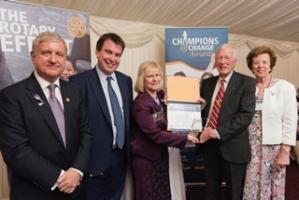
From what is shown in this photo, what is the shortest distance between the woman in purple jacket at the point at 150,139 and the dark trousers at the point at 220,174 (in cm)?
20

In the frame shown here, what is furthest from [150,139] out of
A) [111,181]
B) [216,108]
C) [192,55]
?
[192,55]

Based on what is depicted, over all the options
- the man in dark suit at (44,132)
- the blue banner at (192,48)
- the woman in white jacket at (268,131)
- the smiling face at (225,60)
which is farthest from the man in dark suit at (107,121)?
the blue banner at (192,48)

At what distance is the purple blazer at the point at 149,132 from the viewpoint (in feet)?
6.68

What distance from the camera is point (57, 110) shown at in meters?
1.54

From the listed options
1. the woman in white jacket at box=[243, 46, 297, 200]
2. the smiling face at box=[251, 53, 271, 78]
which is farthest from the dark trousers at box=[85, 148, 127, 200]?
the smiling face at box=[251, 53, 271, 78]

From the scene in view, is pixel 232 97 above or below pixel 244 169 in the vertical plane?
above

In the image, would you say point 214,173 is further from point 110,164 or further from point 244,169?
point 110,164

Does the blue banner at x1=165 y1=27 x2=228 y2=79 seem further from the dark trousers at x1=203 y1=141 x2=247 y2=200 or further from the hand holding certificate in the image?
the dark trousers at x1=203 y1=141 x2=247 y2=200

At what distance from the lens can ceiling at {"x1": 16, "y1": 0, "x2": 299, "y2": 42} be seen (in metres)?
3.63

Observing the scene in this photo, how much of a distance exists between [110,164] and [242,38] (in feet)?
14.4

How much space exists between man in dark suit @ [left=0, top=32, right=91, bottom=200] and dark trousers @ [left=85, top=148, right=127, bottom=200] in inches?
12.5

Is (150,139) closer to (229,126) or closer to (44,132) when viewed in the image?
(229,126)

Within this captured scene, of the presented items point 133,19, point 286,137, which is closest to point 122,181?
point 286,137

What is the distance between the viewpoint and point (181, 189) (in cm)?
229
